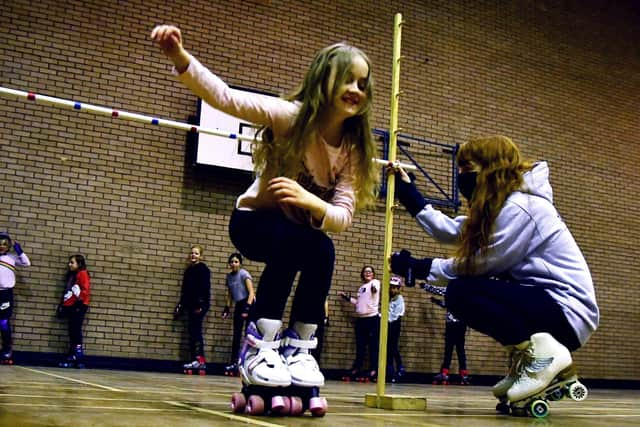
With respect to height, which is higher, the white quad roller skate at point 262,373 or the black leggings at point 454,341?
the white quad roller skate at point 262,373

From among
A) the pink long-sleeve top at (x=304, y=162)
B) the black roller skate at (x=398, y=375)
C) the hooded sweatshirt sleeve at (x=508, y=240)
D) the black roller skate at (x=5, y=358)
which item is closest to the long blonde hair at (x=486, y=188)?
the hooded sweatshirt sleeve at (x=508, y=240)

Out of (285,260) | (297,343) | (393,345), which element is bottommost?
(393,345)

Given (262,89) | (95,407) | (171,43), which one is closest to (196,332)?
(262,89)

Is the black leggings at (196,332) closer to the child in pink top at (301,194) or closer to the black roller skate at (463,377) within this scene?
the black roller skate at (463,377)

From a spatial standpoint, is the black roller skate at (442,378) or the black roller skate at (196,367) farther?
the black roller skate at (442,378)

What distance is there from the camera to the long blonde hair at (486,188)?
262cm

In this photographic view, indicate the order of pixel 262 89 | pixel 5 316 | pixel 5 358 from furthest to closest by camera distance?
pixel 262 89, pixel 5 316, pixel 5 358

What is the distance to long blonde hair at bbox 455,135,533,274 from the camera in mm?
2623

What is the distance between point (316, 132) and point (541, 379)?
48.3 inches

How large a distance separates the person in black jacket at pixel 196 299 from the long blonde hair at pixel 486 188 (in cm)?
488

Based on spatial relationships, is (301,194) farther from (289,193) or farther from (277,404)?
(277,404)

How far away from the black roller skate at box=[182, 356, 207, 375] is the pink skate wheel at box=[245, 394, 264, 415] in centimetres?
526

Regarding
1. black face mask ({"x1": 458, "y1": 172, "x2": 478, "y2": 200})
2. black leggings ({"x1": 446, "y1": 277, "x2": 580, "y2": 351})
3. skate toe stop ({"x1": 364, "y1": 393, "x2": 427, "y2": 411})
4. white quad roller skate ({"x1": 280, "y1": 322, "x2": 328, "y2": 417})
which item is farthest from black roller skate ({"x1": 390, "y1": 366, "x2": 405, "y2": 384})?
white quad roller skate ({"x1": 280, "y1": 322, "x2": 328, "y2": 417})

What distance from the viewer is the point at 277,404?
6.43 feet
